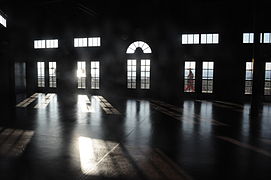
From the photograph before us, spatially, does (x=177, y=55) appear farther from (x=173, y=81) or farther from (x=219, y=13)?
(x=219, y=13)

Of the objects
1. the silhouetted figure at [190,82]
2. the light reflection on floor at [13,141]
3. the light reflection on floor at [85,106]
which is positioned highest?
the silhouetted figure at [190,82]

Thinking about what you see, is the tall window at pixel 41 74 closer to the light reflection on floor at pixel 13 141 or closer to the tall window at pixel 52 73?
the tall window at pixel 52 73

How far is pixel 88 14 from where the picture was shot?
11.4 m

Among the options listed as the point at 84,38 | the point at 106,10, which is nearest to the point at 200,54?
the point at 106,10

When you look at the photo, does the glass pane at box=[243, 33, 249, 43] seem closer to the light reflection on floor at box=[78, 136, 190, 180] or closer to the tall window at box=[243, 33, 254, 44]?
the tall window at box=[243, 33, 254, 44]

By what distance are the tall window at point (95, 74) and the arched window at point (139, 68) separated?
93.7 inches

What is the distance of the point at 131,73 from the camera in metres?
14.6

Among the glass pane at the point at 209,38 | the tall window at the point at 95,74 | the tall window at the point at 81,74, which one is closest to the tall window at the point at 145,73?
the tall window at the point at 95,74

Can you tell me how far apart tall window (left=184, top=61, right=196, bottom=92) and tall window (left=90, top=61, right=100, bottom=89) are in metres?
6.25

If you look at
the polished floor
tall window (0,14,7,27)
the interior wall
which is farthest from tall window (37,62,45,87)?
the polished floor

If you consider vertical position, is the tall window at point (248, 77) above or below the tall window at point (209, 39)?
below

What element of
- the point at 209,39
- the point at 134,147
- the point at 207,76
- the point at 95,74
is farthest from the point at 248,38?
the point at 134,147

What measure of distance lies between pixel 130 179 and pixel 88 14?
10018mm

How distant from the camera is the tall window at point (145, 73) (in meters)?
14.3
